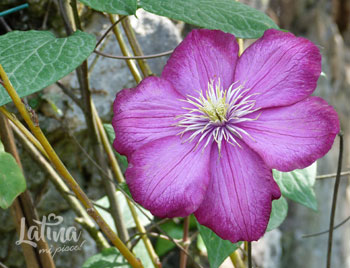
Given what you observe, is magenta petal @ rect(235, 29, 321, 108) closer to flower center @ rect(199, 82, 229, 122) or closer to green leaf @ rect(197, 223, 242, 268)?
flower center @ rect(199, 82, 229, 122)

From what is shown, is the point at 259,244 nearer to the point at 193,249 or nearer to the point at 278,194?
the point at 193,249

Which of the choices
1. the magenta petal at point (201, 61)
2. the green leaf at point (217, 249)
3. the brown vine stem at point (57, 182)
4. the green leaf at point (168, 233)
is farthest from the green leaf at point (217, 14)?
the green leaf at point (168, 233)

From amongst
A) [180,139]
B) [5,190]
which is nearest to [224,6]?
[180,139]

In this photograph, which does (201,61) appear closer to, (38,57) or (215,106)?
(215,106)

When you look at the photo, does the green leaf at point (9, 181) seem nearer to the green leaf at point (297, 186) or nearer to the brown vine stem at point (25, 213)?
the brown vine stem at point (25, 213)

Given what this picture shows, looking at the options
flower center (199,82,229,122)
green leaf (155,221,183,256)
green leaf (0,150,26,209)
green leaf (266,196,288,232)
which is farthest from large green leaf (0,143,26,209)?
green leaf (155,221,183,256)
